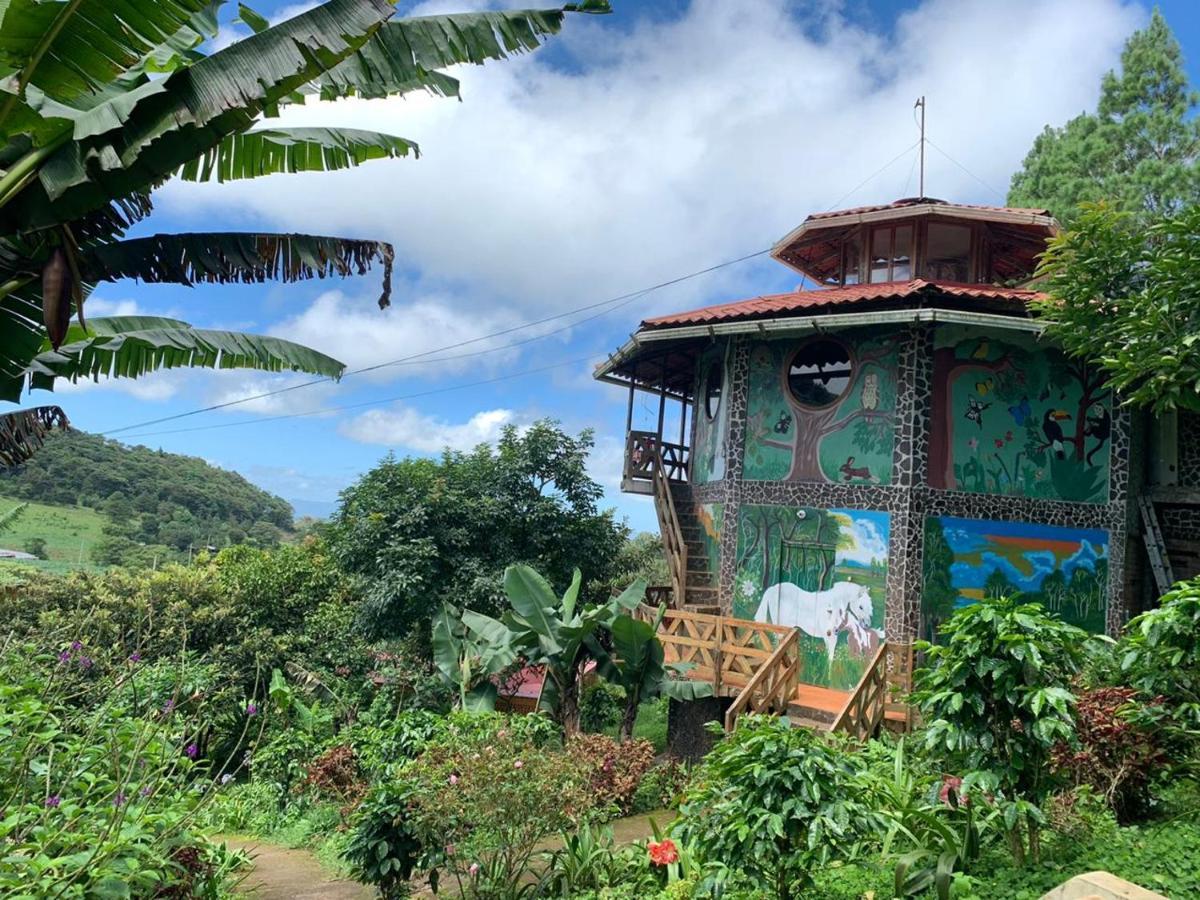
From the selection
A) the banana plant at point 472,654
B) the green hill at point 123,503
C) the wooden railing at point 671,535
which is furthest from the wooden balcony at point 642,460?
the green hill at point 123,503

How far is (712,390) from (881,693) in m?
6.28

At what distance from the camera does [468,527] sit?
13.8m

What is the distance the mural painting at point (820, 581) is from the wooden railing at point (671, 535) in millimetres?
977

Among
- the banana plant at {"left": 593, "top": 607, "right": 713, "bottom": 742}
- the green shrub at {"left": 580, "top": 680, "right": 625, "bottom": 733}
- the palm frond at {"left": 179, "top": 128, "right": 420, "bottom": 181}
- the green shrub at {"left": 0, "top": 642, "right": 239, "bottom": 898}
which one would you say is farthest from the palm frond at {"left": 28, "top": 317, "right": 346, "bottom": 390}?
the green shrub at {"left": 580, "top": 680, "right": 625, "bottom": 733}

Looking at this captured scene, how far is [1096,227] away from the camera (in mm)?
9109

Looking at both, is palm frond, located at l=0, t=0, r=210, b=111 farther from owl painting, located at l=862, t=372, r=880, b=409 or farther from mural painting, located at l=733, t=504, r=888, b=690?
mural painting, located at l=733, t=504, r=888, b=690

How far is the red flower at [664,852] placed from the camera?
5.66m

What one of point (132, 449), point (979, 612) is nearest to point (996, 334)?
point (979, 612)

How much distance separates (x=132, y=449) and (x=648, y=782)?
36.7 meters

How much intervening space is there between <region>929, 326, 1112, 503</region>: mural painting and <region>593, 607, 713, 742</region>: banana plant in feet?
15.3

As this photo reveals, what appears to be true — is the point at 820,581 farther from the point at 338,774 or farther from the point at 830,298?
the point at 338,774

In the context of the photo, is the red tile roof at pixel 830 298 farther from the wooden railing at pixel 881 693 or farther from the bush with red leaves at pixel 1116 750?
the bush with red leaves at pixel 1116 750

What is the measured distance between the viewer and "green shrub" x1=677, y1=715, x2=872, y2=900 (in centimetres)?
439

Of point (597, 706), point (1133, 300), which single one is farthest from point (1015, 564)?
point (597, 706)
